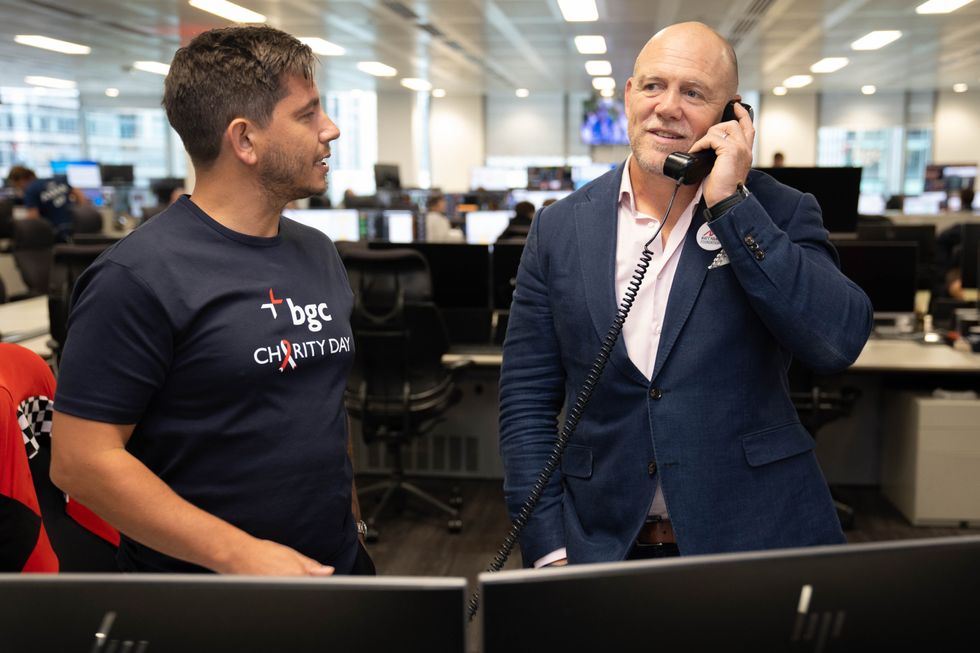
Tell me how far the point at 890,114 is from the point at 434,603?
19825 mm

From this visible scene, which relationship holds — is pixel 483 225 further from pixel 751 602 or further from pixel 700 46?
pixel 751 602

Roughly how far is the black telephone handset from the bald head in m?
0.12

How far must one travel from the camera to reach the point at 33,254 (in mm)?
7324

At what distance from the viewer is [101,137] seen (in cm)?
1931

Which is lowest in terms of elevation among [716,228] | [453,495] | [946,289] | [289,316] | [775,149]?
[453,495]

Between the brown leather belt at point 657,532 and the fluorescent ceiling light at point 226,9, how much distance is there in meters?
7.58

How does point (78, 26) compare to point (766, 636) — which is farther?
point (78, 26)

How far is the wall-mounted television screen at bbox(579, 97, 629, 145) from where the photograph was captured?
18.4 metres

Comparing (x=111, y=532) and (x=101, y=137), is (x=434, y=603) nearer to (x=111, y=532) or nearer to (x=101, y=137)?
(x=111, y=532)

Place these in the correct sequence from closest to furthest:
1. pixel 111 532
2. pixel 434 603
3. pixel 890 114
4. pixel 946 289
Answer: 1. pixel 434 603
2. pixel 111 532
3. pixel 946 289
4. pixel 890 114

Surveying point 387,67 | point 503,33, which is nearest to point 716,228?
point 503,33

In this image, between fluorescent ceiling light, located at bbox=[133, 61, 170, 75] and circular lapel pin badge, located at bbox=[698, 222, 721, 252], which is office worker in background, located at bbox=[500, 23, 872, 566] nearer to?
circular lapel pin badge, located at bbox=[698, 222, 721, 252]

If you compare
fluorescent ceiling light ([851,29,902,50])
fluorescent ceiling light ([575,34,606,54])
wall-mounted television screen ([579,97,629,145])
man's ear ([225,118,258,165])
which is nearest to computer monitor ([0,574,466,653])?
man's ear ([225,118,258,165])

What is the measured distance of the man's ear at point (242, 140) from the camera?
1.21 m
